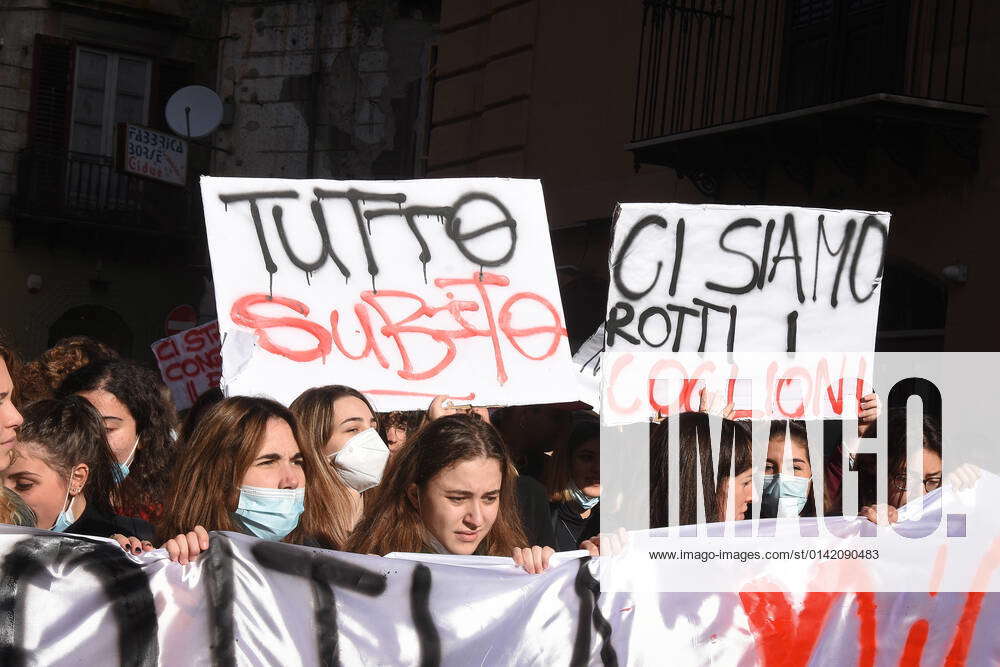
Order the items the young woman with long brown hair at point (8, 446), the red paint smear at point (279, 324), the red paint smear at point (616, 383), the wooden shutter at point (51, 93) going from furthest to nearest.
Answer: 1. the wooden shutter at point (51, 93)
2. the red paint smear at point (616, 383)
3. the red paint smear at point (279, 324)
4. the young woman with long brown hair at point (8, 446)

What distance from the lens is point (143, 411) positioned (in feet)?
15.0

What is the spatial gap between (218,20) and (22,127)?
11.3 ft

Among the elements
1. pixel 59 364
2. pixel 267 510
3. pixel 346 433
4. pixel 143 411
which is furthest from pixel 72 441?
pixel 59 364

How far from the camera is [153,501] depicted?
4.37 metres

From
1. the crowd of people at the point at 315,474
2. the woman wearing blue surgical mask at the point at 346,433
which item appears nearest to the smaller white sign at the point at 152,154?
the crowd of people at the point at 315,474

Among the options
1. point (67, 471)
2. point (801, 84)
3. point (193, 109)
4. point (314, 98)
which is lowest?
point (67, 471)

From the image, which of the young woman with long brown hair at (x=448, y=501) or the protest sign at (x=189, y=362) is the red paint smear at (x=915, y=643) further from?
the protest sign at (x=189, y=362)

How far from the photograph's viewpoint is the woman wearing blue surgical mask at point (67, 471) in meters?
3.65

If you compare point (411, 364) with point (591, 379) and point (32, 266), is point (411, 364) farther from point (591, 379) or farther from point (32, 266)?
point (32, 266)

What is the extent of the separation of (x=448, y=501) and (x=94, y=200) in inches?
755

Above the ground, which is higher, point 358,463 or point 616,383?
point 616,383

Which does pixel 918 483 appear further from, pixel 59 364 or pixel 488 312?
pixel 59 364

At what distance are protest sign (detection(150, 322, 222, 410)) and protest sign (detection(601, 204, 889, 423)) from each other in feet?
19.2

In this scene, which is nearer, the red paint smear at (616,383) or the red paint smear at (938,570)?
the red paint smear at (938,570)
